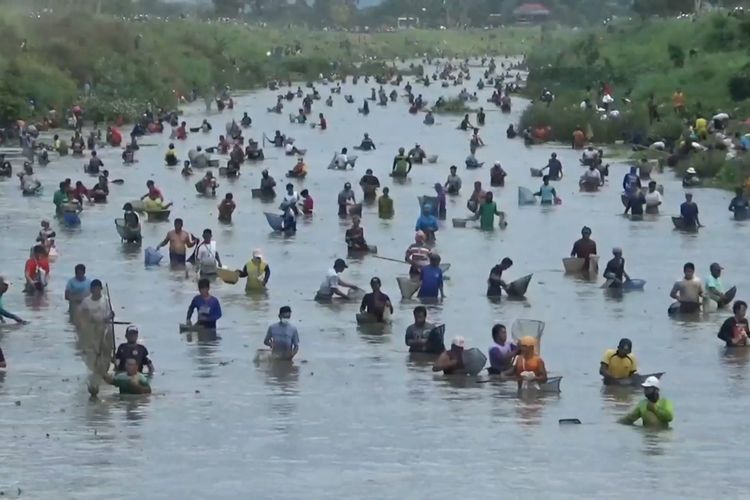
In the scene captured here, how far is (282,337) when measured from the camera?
2848cm

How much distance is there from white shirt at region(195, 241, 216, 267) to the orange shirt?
1107cm

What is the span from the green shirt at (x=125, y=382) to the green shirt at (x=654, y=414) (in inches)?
266

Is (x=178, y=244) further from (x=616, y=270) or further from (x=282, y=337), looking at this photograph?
(x=282, y=337)

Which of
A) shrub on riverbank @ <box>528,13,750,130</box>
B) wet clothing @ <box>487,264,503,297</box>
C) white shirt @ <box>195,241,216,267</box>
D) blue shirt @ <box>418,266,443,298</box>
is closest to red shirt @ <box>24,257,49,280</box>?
white shirt @ <box>195,241,216,267</box>

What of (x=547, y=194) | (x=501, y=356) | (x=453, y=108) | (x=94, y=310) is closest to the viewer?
(x=501, y=356)

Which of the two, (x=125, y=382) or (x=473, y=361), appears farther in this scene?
(x=473, y=361)

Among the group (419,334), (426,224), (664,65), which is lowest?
(419,334)

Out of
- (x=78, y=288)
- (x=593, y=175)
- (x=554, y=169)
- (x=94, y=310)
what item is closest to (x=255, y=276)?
(x=78, y=288)

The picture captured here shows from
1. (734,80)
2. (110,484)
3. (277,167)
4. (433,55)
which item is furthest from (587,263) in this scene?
(433,55)

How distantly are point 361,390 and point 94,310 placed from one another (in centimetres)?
424

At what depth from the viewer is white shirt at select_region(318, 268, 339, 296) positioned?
34469mm

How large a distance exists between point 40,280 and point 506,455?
585 inches

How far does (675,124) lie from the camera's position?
65.9 metres

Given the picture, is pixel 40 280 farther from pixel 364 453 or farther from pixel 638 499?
pixel 638 499
